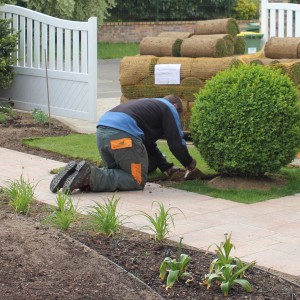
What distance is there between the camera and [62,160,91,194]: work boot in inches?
342

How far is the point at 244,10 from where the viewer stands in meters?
35.1

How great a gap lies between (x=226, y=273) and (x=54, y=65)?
960 centimetres

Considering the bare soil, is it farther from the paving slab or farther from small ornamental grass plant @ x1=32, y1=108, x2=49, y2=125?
small ornamental grass plant @ x1=32, y1=108, x2=49, y2=125

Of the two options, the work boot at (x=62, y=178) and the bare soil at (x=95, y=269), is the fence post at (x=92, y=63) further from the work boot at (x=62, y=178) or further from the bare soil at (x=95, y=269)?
the bare soil at (x=95, y=269)

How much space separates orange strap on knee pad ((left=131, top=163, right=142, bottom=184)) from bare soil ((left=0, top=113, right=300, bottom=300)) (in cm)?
161

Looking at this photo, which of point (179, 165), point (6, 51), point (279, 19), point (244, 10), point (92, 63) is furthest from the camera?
point (244, 10)

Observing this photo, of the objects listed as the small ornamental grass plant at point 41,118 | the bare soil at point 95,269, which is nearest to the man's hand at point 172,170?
the bare soil at point 95,269

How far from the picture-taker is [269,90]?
8984mm

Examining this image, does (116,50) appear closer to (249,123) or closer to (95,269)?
(249,123)

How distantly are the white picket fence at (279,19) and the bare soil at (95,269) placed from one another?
7490mm

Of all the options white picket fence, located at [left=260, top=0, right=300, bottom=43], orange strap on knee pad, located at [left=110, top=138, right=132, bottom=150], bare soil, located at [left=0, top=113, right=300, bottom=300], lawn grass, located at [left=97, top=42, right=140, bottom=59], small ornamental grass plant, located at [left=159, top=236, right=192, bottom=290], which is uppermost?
white picket fence, located at [left=260, top=0, right=300, bottom=43]

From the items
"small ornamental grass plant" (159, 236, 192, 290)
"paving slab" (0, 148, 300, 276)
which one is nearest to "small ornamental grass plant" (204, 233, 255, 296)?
"small ornamental grass plant" (159, 236, 192, 290)

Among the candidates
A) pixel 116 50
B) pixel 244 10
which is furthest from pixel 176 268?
pixel 244 10

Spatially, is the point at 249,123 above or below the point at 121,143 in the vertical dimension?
above
